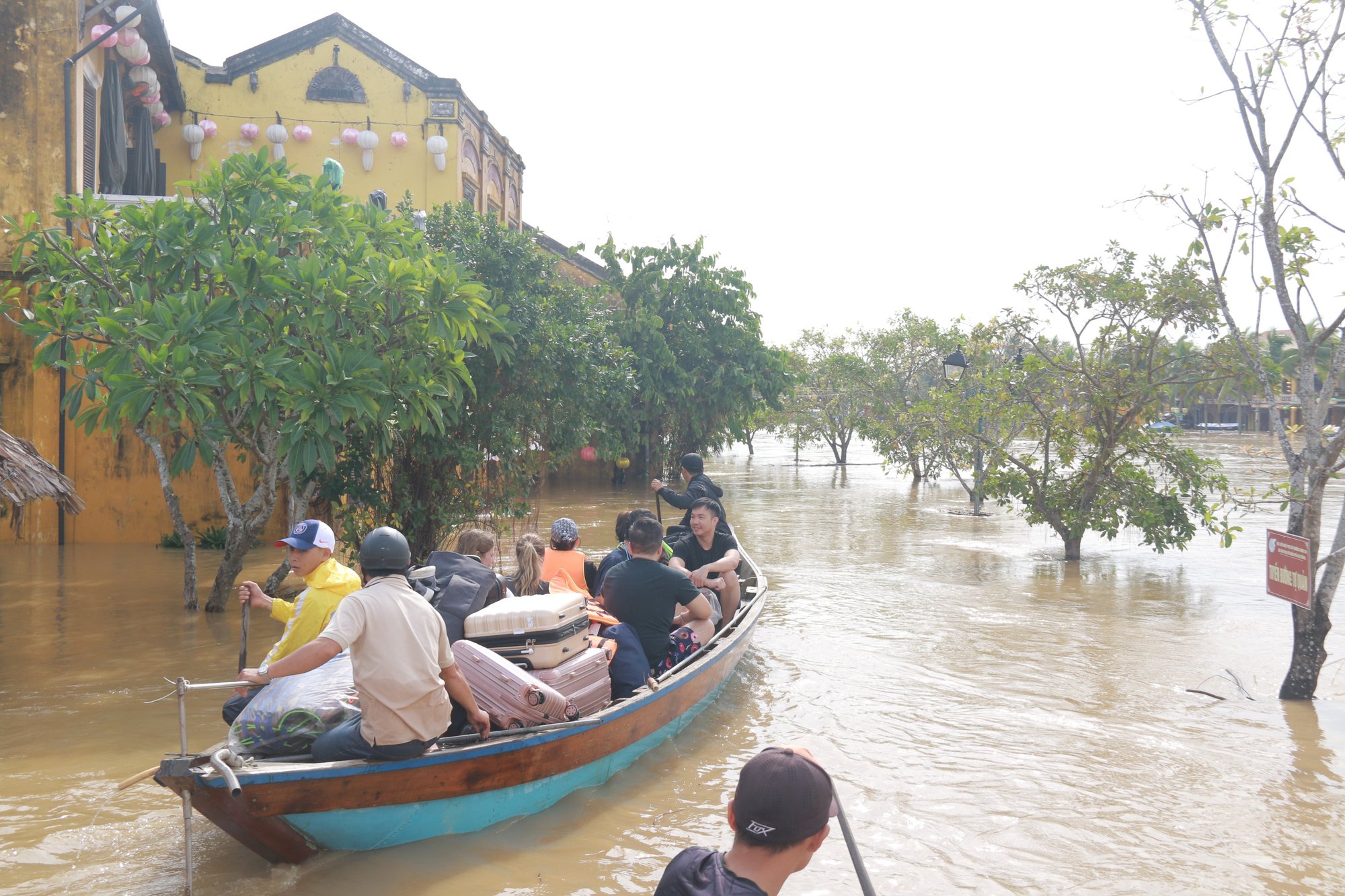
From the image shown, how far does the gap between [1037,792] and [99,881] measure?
546 cm

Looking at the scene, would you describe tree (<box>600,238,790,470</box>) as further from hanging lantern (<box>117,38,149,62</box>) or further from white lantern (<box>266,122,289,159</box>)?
hanging lantern (<box>117,38,149,62</box>)

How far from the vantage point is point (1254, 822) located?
6.23m

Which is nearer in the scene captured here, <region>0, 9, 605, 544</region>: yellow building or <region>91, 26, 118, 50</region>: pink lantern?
<region>0, 9, 605, 544</region>: yellow building

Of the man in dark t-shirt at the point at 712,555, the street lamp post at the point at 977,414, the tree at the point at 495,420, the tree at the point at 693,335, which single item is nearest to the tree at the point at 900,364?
the tree at the point at 693,335

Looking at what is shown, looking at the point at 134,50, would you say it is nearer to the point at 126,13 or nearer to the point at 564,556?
the point at 126,13

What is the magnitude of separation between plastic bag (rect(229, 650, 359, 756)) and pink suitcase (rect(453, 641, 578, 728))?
2.04ft

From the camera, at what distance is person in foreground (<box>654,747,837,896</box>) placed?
87.9 inches

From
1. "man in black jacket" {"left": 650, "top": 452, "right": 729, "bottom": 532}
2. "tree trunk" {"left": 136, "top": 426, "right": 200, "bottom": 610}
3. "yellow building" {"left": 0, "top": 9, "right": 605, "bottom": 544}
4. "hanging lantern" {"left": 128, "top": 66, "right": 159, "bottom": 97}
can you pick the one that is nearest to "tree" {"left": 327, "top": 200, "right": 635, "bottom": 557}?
"yellow building" {"left": 0, "top": 9, "right": 605, "bottom": 544}

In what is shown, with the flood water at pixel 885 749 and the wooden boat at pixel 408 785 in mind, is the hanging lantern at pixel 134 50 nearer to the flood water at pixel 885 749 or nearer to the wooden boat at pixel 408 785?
the flood water at pixel 885 749

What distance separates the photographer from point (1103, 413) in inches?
578

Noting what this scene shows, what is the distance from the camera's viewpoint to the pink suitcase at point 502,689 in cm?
558

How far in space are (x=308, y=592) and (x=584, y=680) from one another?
1682mm

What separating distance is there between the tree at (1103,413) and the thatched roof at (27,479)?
12378 mm

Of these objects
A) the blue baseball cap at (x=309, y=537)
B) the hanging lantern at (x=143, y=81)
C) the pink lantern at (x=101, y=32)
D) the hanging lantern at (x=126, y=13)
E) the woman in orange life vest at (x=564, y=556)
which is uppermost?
the hanging lantern at (x=143, y=81)
